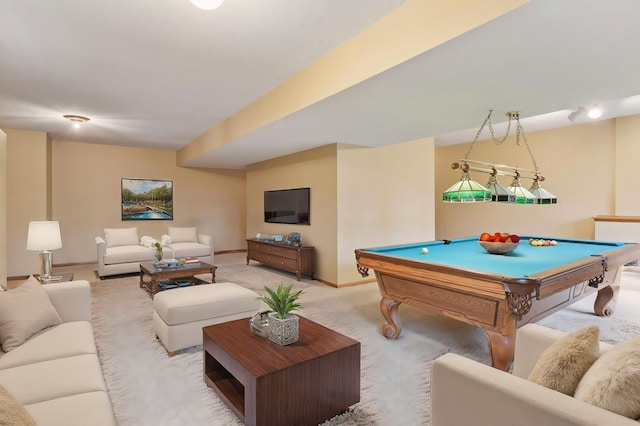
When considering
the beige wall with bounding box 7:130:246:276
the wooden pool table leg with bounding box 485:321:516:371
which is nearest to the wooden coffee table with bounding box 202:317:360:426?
the wooden pool table leg with bounding box 485:321:516:371

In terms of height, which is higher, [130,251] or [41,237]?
[41,237]

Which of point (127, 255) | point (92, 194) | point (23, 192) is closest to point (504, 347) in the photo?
point (127, 255)

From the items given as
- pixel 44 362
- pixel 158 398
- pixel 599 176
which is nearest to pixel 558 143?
pixel 599 176

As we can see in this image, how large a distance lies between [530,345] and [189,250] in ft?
19.3

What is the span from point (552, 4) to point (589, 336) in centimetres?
153

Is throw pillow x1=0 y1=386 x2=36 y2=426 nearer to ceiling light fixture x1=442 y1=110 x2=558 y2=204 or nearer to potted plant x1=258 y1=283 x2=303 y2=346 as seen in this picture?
potted plant x1=258 y1=283 x2=303 y2=346

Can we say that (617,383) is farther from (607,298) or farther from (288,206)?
(288,206)

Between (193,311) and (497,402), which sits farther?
(193,311)

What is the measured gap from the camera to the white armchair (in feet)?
20.7

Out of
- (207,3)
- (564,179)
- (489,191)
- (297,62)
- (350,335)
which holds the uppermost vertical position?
(297,62)

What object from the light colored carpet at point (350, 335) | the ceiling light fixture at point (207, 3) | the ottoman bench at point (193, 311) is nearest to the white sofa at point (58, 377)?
the light colored carpet at point (350, 335)

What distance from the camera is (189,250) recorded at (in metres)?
6.38

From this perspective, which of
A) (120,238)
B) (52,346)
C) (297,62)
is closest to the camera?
(52,346)

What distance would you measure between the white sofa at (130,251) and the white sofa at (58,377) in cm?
359
